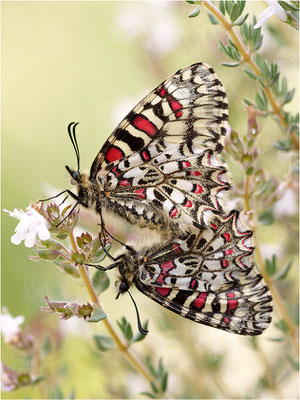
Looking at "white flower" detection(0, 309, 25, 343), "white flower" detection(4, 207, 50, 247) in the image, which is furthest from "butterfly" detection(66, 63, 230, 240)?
"white flower" detection(0, 309, 25, 343)

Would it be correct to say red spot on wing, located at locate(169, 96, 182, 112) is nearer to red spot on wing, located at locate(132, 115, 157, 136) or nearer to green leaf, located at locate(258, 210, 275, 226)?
red spot on wing, located at locate(132, 115, 157, 136)

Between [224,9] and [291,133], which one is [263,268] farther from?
[224,9]

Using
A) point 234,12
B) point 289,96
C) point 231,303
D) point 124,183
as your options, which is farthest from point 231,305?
point 234,12

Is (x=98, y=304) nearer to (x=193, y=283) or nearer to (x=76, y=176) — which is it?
(x=193, y=283)

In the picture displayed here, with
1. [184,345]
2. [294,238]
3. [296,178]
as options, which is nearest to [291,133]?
[296,178]

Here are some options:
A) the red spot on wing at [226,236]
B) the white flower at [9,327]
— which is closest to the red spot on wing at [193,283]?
the red spot on wing at [226,236]

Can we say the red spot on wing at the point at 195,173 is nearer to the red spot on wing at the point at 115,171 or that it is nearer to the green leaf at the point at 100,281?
the red spot on wing at the point at 115,171
